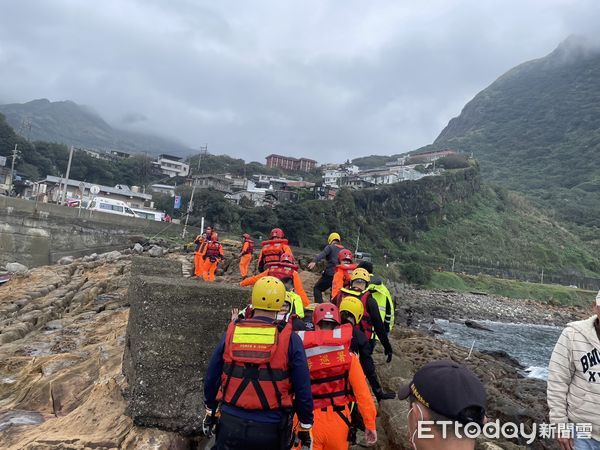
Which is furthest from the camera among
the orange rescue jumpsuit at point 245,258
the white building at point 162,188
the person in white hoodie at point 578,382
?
the white building at point 162,188

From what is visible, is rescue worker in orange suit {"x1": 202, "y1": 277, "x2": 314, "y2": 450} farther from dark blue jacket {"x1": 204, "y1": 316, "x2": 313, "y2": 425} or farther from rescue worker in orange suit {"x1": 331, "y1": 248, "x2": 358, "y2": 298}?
rescue worker in orange suit {"x1": 331, "y1": 248, "x2": 358, "y2": 298}

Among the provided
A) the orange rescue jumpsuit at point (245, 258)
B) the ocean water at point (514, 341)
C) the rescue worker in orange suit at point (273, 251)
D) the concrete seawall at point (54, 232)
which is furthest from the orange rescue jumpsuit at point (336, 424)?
the concrete seawall at point (54, 232)

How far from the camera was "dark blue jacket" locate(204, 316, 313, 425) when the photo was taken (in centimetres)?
307

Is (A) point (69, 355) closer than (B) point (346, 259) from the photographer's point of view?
Yes

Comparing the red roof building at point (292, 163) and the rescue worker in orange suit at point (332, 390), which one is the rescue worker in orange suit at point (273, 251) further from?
the red roof building at point (292, 163)

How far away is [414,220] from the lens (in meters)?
73.7

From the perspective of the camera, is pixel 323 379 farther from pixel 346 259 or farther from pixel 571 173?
pixel 571 173

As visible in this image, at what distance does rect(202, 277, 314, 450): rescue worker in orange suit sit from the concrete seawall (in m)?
30.5

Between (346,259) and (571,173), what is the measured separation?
15773 centimetres

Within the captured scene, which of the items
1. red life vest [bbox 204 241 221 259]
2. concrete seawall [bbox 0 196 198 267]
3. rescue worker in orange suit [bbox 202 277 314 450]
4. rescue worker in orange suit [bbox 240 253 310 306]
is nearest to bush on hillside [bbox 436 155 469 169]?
concrete seawall [bbox 0 196 198 267]

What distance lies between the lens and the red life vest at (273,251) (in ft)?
25.9

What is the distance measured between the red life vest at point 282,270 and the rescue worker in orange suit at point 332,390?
9.50 ft

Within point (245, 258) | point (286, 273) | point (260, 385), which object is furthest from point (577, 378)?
point (245, 258)

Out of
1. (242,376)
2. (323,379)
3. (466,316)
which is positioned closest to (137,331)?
(242,376)
